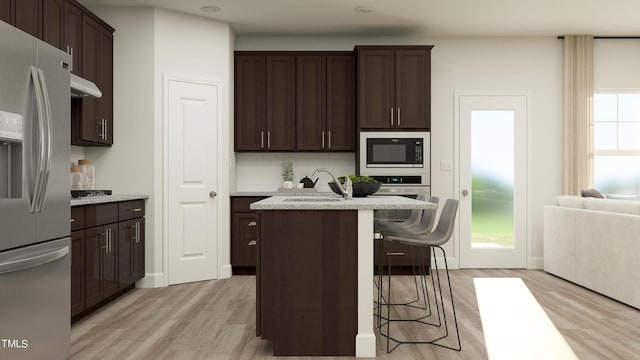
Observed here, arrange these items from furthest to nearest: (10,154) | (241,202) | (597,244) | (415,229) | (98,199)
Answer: (241,202)
(597,244)
(98,199)
(415,229)
(10,154)

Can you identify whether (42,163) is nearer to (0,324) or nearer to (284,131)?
(0,324)

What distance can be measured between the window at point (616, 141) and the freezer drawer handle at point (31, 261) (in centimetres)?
586

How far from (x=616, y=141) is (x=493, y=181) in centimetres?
163

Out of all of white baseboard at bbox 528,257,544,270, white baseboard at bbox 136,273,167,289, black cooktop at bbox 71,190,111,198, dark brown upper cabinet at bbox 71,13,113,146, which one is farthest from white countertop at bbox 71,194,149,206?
white baseboard at bbox 528,257,544,270

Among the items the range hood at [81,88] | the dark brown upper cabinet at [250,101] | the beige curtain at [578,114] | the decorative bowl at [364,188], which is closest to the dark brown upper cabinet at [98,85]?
the range hood at [81,88]

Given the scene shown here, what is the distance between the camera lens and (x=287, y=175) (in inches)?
229

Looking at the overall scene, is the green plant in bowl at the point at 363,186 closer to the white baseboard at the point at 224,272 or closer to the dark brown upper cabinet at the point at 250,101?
the white baseboard at the point at 224,272

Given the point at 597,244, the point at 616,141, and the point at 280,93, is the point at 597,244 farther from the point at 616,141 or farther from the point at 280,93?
the point at 280,93

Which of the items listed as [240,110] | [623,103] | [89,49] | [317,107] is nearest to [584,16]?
[623,103]

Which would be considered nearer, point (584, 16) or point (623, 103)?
point (584, 16)

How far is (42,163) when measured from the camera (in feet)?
7.49

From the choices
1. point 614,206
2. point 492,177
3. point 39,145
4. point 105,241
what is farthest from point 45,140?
point 492,177

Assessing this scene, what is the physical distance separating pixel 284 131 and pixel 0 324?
155 inches

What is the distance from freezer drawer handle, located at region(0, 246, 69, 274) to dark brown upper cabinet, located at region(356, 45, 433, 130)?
3633mm
